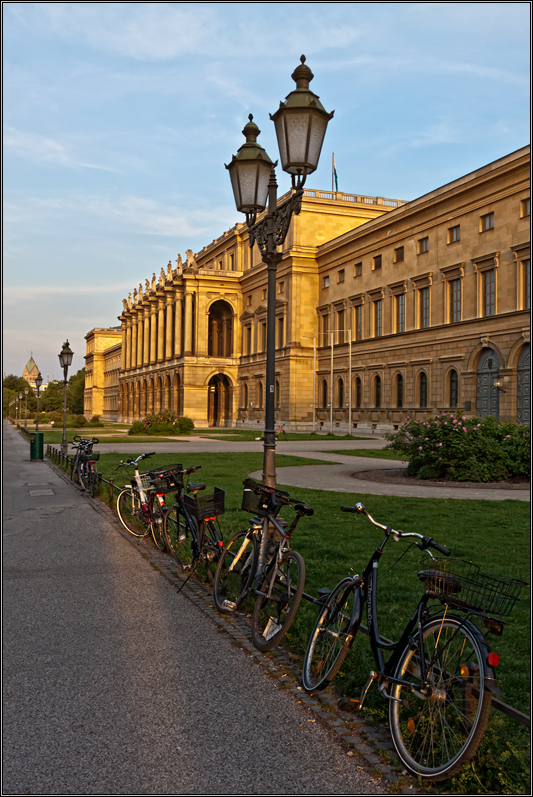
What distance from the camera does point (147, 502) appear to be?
9.98 m

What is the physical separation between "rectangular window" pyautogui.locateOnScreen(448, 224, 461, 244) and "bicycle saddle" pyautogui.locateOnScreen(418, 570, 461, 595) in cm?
4077

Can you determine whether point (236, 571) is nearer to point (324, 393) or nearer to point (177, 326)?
point (324, 393)

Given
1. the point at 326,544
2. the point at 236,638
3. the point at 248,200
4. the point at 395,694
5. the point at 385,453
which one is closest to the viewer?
the point at 395,694

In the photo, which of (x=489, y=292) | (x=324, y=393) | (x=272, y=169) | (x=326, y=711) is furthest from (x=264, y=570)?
(x=324, y=393)

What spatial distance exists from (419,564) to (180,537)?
2.99 meters

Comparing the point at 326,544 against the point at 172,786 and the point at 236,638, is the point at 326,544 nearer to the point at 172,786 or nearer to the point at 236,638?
the point at 236,638

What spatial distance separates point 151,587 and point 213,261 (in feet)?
279

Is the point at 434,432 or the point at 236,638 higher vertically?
the point at 434,432

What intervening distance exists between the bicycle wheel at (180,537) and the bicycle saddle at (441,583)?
417 cm

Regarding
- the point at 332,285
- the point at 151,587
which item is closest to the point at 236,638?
the point at 151,587

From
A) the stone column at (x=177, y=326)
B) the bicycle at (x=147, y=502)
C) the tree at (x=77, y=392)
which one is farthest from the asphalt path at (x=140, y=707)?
the tree at (x=77, y=392)

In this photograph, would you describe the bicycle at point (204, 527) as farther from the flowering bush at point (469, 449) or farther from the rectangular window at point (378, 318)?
the rectangular window at point (378, 318)

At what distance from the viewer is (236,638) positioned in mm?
5828

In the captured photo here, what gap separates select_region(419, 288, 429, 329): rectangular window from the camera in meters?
45.5
